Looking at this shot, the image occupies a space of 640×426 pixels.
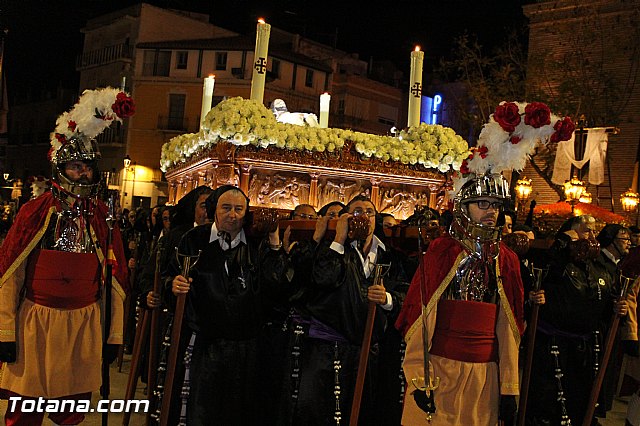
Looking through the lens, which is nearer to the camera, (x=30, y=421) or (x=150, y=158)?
(x=30, y=421)

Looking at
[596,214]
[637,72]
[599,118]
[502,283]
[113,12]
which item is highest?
[113,12]

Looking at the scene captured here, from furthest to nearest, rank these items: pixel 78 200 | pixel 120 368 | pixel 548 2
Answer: pixel 548 2, pixel 120 368, pixel 78 200

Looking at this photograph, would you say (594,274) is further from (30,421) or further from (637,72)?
(637,72)

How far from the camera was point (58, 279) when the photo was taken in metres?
4.77

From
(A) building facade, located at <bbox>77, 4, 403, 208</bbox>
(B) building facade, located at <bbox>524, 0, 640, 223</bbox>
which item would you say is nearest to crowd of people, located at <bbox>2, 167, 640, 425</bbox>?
(B) building facade, located at <bbox>524, 0, 640, 223</bbox>

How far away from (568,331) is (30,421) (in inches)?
169

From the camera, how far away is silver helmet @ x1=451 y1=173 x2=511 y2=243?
14.6 feet

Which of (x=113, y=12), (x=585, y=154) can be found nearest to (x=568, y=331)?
(x=585, y=154)

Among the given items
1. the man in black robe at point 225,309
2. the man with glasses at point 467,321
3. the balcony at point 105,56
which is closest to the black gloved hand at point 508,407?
the man with glasses at point 467,321

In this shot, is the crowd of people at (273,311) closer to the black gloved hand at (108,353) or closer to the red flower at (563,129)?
the black gloved hand at (108,353)

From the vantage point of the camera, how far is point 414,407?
4332 mm

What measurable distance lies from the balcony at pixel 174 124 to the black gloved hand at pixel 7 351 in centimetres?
3475

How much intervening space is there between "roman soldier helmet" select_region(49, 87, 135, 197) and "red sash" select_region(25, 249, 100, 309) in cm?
46

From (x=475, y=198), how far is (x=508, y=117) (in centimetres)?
63
